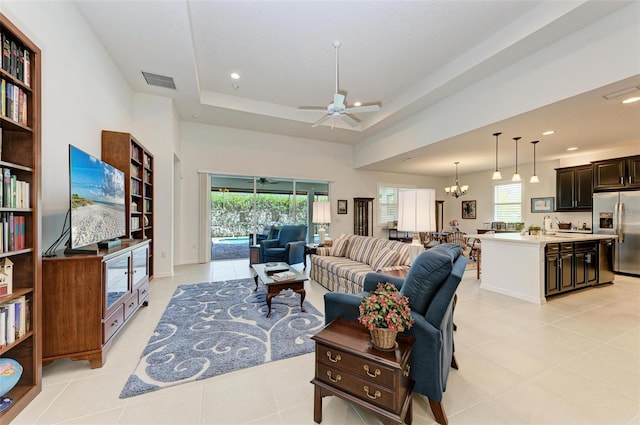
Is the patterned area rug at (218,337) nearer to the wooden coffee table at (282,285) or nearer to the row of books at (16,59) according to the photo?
the wooden coffee table at (282,285)

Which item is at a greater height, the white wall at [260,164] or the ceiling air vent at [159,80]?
the ceiling air vent at [159,80]

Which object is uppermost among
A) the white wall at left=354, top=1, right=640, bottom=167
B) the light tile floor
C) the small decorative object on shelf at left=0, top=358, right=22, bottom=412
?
the white wall at left=354, top=1, right=640, bottom=167

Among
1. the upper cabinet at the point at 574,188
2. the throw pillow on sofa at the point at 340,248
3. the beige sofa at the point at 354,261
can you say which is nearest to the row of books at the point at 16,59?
the beige sofa at the point at 354,261

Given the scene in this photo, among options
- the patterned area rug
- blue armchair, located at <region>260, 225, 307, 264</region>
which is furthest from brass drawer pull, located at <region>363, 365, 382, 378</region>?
blue armchair, located at <region>260, 225, 307, 264</region>

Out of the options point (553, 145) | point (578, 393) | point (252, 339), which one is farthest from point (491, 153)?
point (252, 339)

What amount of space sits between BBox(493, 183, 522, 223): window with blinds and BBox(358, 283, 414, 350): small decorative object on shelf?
28.5 ft

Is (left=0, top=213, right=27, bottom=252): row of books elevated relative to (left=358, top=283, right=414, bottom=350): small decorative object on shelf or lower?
elevated

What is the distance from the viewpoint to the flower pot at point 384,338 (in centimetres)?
135

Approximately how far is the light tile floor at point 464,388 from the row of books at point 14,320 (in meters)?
0.48

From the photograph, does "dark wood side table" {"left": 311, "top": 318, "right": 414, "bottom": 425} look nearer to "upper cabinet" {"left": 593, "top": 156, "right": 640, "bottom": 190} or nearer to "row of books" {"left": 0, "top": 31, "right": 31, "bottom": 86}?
"row of books" {"left": 0, "top": 31, "right": 31, "bottom": 86}

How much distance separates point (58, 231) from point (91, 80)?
6.35ft

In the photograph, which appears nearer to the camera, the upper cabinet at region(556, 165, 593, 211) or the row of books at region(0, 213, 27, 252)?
the row of books at region(0, 213, 27, 252)

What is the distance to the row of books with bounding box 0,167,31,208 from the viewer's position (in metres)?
1.55

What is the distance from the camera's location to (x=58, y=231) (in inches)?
99.1
